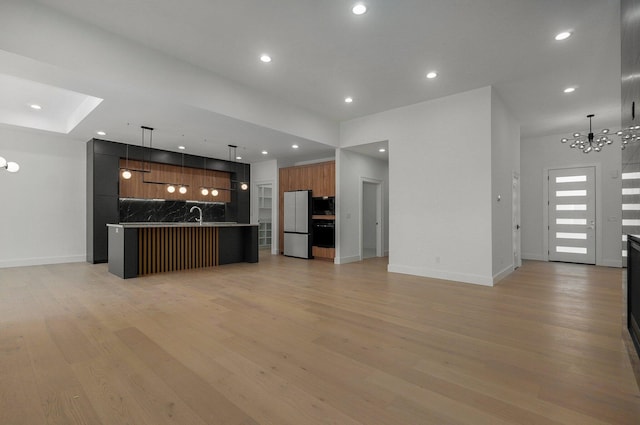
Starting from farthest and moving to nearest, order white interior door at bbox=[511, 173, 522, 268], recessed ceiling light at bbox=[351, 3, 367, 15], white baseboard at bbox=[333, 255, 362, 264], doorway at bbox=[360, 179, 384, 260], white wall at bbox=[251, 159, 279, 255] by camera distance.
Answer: white wall at bbox=[251, 159, 279, 255], doorway at bbox=[360, 179, 384, 260], white baseboard at bbox=[333, 255, 362, 264], white interior door at bbox=[511, 173, 522, 268], recessed ceiling light at bbox=[351, 3, 367, 15]

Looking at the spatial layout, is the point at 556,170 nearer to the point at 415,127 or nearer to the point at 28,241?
the point at 415,127

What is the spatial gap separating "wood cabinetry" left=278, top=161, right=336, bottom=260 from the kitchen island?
6.14 feet

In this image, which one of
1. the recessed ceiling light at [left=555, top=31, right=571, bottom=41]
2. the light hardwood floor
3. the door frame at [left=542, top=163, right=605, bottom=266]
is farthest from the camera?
the door frame at [left=542, top=163, right=605, bottom=266]

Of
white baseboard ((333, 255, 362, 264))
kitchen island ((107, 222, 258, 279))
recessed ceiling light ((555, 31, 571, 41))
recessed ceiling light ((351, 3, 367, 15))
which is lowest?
white baseboard ((333, 255, 362, 264))

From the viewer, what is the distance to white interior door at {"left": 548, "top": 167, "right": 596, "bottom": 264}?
7.16m

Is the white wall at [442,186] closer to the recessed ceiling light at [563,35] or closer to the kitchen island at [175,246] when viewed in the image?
the recessed ceiling light at [563,35]

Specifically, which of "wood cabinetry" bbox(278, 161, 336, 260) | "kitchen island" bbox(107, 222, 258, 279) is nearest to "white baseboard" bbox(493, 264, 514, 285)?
"wood cabinetry" bbox(278, 161, 336, 260)

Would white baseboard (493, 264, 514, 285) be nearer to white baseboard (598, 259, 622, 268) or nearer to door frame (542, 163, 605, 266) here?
door frame (542, 163, 605, 266)

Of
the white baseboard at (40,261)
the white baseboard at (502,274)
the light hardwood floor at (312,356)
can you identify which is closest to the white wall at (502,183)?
the white baseboard at (502,274)

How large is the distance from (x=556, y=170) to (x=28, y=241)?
41.5 feet

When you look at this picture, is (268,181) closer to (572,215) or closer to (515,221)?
(515,221)

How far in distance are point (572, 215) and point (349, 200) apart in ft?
18.1

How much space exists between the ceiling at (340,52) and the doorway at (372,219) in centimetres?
323

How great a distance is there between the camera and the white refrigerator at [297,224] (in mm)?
7984
